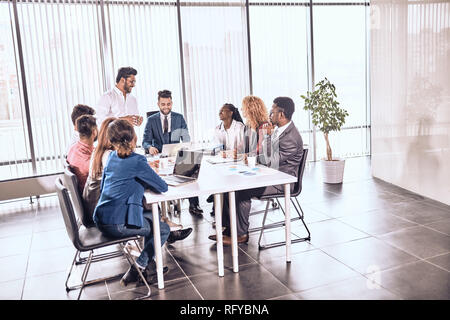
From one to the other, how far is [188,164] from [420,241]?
2260 mm

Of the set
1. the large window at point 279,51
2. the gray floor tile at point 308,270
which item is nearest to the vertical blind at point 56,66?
the large window at point 279,51

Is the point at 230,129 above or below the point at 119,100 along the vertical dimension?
below

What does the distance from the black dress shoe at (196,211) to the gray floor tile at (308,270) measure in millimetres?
1599

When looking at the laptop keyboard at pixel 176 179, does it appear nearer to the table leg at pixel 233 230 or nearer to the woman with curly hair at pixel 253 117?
the table leg at pixel 233 230

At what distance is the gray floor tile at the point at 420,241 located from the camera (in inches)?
145

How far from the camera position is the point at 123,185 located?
2.99 m

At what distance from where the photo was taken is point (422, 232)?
4129 mm

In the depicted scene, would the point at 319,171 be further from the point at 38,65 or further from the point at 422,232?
the point at 38,65

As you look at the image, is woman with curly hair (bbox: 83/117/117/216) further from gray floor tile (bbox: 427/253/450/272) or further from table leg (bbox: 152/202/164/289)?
gray floor tile (bbox: 427/253/450/272)

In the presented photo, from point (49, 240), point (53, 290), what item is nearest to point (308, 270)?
point (53, 290)

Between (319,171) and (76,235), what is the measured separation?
16.0 ft

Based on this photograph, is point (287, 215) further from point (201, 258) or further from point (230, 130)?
point (230, 130)

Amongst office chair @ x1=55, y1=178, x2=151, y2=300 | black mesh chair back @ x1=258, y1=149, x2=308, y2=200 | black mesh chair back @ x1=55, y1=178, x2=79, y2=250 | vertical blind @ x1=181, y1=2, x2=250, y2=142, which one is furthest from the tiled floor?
vertical blind @ x1=181, y1=2, x2=250, y2=142
